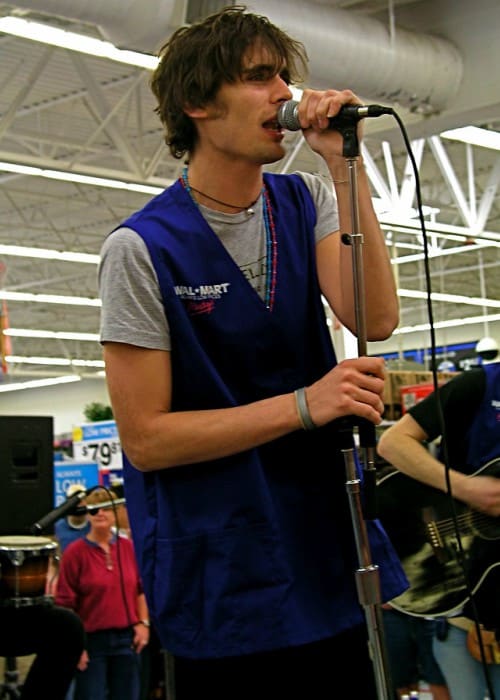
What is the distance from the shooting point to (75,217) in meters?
18.1

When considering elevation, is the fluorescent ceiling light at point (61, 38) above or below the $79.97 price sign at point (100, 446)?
above

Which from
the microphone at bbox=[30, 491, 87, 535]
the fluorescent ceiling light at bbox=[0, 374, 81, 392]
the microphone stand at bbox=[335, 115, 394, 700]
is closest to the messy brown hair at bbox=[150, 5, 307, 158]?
the microphone stand at bbox=[335, 115, 394, 700]

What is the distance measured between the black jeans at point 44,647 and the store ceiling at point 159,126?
8.01ft

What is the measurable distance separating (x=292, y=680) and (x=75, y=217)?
1686 centimetres

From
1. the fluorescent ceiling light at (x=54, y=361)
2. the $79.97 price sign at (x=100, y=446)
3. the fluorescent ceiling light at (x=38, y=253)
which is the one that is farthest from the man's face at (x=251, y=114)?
the fluorescent ceiling light at (x=54, y=361)

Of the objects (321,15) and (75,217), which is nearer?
(321,15)

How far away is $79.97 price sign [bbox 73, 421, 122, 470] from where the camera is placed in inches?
418

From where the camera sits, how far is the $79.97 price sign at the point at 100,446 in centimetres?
1061

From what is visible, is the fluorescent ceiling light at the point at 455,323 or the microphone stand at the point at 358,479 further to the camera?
the fluorescent ceiling light at the point at 455,323

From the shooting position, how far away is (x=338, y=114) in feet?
5.55

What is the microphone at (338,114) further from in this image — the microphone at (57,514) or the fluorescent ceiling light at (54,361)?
the fluorescent ceiling light at (54,361)

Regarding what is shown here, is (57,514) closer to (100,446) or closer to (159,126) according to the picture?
(100,446)

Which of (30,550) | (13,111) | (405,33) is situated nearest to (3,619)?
(30,550)

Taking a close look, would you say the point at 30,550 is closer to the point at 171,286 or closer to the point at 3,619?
the point at 3,619
